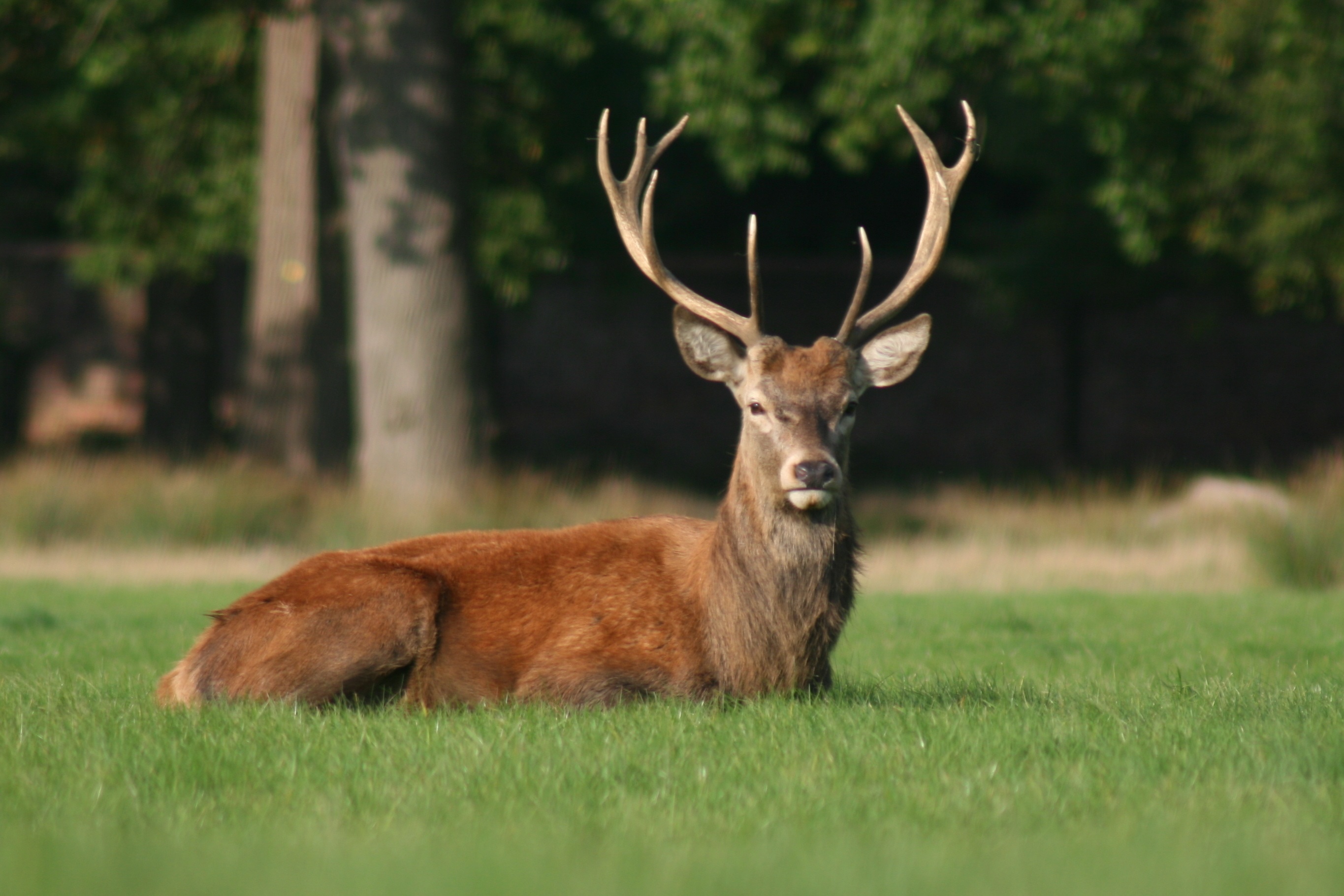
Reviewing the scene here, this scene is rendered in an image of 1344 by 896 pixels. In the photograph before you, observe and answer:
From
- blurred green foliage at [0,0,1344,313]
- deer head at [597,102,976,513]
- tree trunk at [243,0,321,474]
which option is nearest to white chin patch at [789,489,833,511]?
deer head at [597,102,976,513]

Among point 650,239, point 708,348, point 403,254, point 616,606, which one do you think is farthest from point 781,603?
point 403,254

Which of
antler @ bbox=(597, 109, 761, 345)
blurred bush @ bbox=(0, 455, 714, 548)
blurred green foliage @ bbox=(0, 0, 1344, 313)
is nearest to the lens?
antler @ bbox=(597, 109, 761, 345)

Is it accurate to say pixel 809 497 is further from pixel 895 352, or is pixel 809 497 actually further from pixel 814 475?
pixel 895 352

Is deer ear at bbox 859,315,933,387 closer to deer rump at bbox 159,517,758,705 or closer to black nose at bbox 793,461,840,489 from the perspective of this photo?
black nose at bbox 793,461,840,489

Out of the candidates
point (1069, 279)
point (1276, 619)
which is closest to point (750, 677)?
point (1276, 619)

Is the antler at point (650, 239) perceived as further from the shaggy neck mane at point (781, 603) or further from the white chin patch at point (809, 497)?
the white chin patch at point (809, 497)

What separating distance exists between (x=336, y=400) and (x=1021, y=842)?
14.1m

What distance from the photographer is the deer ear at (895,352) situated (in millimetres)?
6699

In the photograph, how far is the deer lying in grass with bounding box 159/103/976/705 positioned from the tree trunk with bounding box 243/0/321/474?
1092cm

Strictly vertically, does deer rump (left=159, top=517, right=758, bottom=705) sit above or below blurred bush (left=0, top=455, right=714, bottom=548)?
above

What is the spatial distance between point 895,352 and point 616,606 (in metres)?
1.56

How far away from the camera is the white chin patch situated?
5.90m

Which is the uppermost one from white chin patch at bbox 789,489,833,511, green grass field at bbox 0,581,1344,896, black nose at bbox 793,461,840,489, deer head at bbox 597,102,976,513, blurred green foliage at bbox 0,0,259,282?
blurred green foliage at bbox 0,0,259,282

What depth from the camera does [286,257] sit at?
57.0 ft
